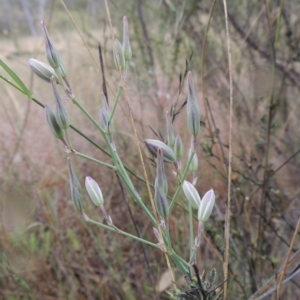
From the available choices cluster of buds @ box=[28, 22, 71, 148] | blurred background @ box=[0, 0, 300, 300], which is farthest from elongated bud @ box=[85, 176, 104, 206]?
blurred background @ box=[0, 0, 300, 300]

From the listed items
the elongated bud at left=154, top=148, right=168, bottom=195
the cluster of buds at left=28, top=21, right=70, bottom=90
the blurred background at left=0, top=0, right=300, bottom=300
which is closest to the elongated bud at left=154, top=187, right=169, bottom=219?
the elongated bud at left=154, top=148, right=168, bottom=195

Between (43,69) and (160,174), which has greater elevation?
(43,69)

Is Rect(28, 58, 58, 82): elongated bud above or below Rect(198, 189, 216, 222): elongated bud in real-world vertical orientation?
above

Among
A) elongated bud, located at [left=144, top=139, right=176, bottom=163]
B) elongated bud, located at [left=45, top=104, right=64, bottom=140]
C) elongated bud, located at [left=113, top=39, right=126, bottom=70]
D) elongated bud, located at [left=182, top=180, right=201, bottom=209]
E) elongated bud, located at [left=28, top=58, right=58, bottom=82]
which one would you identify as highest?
elongated bud, located at [left=113, top=39, right=126, bottom=70]

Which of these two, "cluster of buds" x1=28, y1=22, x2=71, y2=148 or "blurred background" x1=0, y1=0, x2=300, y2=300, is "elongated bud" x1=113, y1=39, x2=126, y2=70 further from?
"blurred background" x1=0, y1=0, x2=300, y2=300

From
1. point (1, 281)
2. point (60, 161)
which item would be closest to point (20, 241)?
point (1, 281)

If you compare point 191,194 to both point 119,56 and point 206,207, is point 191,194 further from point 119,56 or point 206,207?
point 119,56

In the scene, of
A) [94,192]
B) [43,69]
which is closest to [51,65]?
[43,69]

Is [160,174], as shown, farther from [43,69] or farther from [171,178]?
[171,178]

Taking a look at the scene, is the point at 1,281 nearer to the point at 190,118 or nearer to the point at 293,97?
the point at 190,118

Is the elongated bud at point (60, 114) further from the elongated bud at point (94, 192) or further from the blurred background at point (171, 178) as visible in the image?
the blurred background at point (171, 178)

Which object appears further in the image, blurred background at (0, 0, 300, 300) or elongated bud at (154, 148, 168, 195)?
blurred background at (0, 0, 300, 300)

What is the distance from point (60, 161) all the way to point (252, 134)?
694mm

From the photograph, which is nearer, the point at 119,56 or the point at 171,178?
the point at 119,56
